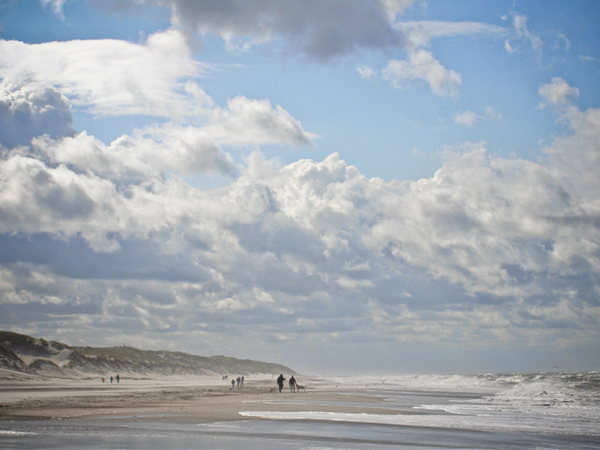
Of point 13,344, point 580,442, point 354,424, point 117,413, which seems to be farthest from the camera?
point 13,344

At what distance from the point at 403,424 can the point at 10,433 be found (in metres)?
16.7

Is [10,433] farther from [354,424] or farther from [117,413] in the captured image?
[354,424]

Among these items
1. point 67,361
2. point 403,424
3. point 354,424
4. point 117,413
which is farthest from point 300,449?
point 67,361

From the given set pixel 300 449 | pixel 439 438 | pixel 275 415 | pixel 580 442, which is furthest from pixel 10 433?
pixel 580 442

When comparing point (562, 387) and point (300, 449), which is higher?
point (300, 449)

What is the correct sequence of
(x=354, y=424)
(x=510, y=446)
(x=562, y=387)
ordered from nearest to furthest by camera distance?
(x=510, y=446), (x=354, y=424), (x=562, y=387)

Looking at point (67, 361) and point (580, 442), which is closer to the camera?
point (580, 442)

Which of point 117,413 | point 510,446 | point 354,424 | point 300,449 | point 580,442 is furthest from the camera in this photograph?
point 117,413

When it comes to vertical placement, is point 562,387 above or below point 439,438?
below

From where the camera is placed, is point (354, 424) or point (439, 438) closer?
point (439, 438)

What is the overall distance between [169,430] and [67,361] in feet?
341

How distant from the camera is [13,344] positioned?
108625 millimetres

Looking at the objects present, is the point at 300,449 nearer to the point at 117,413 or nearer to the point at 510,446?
the point at 510,446

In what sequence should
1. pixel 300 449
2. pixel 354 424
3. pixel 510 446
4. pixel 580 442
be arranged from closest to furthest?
pixel 300 449, pixel 510 446, pixel 580 442, pixel 354 424
